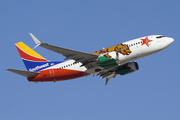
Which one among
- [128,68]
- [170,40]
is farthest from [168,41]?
[128,68]

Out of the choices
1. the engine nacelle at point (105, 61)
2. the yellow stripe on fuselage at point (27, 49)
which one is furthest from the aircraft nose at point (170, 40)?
the yellow stripe on fuselage at point (27, 49)

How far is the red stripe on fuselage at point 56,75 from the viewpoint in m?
48.0

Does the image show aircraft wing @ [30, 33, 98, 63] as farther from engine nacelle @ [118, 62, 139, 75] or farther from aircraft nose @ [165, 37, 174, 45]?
aircraft nose @ [165, 37, 174, 45]

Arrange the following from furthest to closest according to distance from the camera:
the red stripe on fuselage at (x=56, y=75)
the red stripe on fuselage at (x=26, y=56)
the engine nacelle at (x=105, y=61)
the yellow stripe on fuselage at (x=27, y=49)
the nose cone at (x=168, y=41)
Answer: the yellow stripe on fuselage at (x=27, y=49)
the red stripe on fuselage at (x=26, y=56)
the red stripe on fuselage at (x=56, y=75)
the nose cone at (x=168, y=41)
the engine nacelle at (x=105, y=61)

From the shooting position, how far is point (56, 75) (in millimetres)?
48281

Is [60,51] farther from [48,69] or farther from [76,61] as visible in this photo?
[48,69]

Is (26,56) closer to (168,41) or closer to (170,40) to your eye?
(168,41)

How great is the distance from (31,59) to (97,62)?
14.6 metres

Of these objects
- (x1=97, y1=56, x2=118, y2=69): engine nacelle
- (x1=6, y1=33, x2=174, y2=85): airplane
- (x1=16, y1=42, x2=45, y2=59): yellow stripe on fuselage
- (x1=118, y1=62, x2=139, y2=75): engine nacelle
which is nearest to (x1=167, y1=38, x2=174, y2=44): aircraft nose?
(x1=6, y1=33, x2=174, y2=85): airplane

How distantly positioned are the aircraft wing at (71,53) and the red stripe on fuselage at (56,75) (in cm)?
339

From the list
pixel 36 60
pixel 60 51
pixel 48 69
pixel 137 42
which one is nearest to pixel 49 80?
pixel 48 69

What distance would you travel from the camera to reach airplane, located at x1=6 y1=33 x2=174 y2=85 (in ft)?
146

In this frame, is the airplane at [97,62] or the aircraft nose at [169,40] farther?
the aircraft nose at [169,40]

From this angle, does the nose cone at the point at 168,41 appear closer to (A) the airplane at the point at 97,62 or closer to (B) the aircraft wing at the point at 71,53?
(A) the airplane at the point at 97,62
